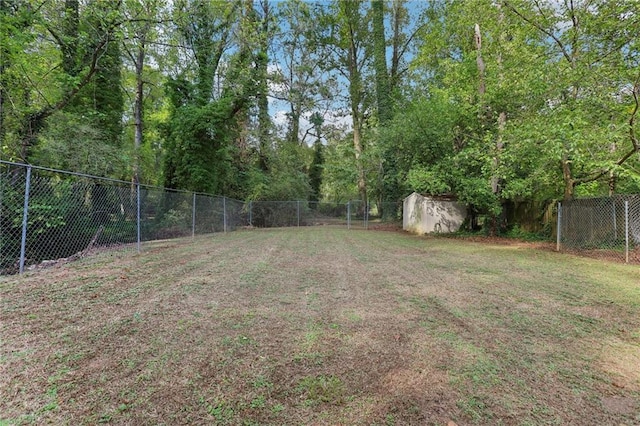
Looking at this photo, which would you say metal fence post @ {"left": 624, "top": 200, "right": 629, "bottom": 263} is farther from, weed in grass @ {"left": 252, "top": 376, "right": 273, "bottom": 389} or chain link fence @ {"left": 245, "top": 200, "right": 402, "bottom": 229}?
chain link fence @ {"left": 245, "top": 200, "right": 402, "bottom": 229}

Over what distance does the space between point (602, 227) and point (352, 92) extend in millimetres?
18225

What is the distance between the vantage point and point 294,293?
3.96m

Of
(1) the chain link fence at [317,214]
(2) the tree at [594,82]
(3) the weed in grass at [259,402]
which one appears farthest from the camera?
(1) the chain link fence at [317,214]

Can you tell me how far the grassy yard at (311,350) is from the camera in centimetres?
176

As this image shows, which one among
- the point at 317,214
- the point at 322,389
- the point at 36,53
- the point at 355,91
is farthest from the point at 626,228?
the point at 355,91

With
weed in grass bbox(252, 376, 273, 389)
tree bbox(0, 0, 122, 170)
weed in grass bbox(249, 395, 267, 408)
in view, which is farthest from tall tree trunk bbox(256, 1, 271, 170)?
weed in grass bbox(249, 395, 267, 408)

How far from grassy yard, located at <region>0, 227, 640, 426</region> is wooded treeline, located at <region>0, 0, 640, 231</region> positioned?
480 centimetres

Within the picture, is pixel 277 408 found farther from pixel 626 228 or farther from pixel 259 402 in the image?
pixel 626 228

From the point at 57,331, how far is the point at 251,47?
37.7ft

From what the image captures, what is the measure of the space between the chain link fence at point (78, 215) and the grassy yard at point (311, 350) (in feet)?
6.17

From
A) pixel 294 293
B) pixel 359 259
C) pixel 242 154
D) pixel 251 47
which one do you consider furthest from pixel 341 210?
pixel 294 293

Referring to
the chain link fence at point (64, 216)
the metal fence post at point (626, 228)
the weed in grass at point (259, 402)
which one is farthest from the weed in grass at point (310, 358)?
the metal fence post at point (626, 228)

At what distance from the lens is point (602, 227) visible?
7676 millimetres

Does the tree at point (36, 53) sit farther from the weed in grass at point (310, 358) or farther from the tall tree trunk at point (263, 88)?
the weed in grass at point (310, 358)
